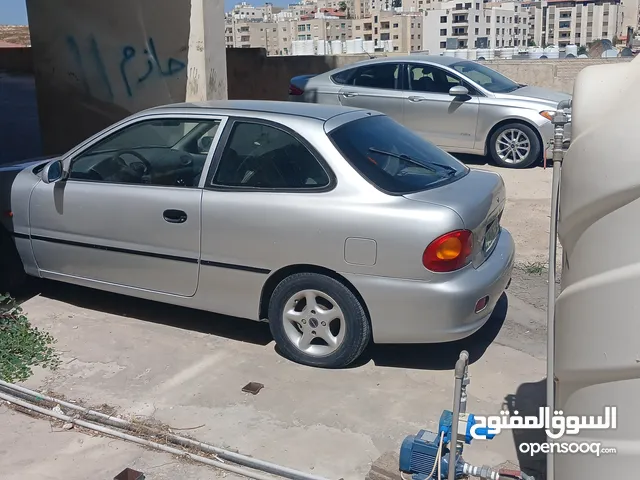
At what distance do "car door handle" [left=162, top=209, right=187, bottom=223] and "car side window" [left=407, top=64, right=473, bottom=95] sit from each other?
21.6 ft

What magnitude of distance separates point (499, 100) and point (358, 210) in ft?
21.3

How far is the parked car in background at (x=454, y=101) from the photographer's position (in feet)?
33.0

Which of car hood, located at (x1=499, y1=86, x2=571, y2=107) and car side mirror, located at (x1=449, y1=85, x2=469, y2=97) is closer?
car hood, located at (x1=499, y1=86, x2=571, y2=107)

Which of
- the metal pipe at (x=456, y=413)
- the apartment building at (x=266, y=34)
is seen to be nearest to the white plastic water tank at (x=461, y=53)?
the metal pipe at (x=456, y=413)

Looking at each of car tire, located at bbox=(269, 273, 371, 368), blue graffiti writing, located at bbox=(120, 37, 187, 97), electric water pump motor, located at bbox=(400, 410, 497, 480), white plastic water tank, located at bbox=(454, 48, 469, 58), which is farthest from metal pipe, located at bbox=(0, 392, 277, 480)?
white plastic water tank, located at bbox=(454, 48, 469, 58)

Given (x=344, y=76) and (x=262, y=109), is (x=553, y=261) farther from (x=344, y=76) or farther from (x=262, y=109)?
(x=344, y=76)

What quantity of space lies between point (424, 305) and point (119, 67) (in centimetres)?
715

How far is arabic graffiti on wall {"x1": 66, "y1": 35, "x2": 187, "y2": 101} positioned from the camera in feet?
31.5

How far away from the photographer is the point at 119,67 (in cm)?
995

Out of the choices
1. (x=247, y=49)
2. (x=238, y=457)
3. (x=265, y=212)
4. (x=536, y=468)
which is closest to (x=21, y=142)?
(x=247, y=49)

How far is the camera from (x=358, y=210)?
4.33 m

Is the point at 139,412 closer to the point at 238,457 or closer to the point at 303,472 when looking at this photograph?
the point at 238,457

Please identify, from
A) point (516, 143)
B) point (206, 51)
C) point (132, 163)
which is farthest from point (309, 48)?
point (132, 163)

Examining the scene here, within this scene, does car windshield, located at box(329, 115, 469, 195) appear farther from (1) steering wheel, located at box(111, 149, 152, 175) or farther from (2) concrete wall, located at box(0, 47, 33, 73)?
(2) concrete wall, located at box(0, 47, 33, 73)
